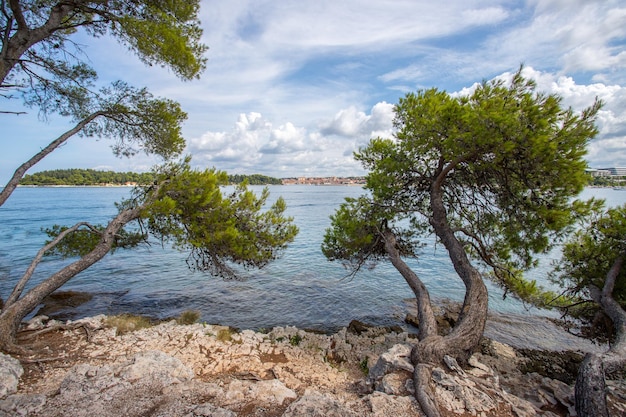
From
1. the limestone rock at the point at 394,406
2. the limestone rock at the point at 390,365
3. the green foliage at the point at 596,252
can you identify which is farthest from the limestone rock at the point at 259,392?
the green foliage at the point at 596,252

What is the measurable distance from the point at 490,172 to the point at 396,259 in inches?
137

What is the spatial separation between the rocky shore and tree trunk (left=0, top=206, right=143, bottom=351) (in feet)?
1.43

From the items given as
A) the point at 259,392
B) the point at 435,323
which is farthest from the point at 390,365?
the point at 435,323

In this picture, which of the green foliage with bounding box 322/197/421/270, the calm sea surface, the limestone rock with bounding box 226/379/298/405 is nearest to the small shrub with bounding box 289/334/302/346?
the calm sea surface

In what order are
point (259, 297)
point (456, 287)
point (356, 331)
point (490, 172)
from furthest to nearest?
1. point (456, 287)
2. point (259, 297)
3. point (356, 331)
4. point (490, 172)

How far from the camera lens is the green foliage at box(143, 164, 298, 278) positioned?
309 inches

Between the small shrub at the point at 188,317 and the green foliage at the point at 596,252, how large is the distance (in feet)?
39.1

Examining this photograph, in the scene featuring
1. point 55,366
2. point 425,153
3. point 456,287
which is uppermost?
point 425,153

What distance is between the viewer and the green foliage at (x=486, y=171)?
254 inches

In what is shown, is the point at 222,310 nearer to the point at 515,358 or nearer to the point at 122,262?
the point at 515,358

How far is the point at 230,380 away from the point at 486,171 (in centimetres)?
774

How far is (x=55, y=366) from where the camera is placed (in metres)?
5.55

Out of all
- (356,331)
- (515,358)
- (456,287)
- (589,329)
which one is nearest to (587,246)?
(589,329)

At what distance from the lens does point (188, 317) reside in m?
11.5
